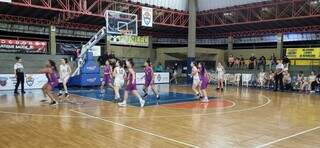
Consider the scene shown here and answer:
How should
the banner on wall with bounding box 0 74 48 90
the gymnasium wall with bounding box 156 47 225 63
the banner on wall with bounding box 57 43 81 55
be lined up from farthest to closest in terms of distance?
the gymnasium wall with bounding box 156 47 225 63
the banner on wall with bounding box 57 43 81 55
the banner on wall with bounding box 0 74 48 90

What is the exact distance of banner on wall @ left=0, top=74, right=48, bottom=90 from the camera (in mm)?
20422

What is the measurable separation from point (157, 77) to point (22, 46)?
12.6 m

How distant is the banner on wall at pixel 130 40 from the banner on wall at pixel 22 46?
6.86 metres

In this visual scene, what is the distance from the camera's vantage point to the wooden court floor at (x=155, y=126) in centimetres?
736

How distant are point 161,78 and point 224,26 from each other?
1002 cm

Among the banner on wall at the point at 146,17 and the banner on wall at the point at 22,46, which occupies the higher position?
the banner on wall at the point at 146,17

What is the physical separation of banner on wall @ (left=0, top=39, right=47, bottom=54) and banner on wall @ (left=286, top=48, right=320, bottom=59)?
24.2 metres

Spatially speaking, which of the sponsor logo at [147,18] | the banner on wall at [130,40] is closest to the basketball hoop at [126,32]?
the sponsor logo at [147,18]

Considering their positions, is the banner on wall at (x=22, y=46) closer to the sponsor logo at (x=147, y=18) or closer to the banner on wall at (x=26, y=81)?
the banner on wall at (x=26, y=81)

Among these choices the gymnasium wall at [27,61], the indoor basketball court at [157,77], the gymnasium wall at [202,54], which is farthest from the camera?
the gymnasium wall at [202,54]

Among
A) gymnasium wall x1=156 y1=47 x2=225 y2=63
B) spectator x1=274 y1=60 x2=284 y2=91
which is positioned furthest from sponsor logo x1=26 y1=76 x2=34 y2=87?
gymnasium wall x1=156 y1=47 x2=225 y2=63

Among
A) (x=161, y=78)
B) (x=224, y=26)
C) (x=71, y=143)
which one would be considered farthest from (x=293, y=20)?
(x=71, y=143)

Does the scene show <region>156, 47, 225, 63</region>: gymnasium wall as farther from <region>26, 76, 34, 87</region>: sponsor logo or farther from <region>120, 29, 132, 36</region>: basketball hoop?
<region>26, 76, 34, 87</region>: sponsor logo

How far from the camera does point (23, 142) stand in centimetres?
722
